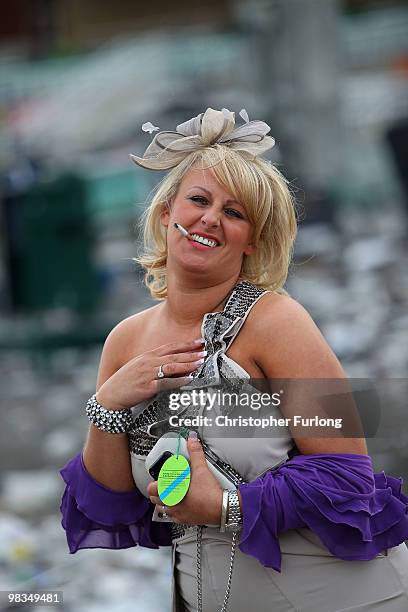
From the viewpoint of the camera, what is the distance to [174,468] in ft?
6.66

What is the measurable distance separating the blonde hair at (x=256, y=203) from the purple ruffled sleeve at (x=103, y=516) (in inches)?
19.5

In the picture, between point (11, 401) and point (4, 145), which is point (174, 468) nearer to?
point (11, 401)

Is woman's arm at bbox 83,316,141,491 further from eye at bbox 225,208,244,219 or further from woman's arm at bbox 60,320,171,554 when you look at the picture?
eye at bbox 225,208,244,219

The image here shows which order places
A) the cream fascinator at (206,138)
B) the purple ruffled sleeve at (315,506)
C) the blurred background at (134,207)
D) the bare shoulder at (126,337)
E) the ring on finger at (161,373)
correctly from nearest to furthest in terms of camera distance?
1. the purple ruffled sleeve at (315,506)
2. the ring on finger at (161,373)
3. the cream fascinator at (206,138)
4. the bare shoulder at (126,337)
5. the blurred background at (134,207)

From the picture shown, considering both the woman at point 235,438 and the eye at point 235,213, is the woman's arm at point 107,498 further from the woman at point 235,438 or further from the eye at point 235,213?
the eye at point 235,213

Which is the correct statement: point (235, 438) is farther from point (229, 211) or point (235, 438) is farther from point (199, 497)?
point (229, 211)

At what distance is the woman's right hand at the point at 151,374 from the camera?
2084 millimetres

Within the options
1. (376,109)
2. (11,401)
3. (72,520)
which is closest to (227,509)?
(72,520)

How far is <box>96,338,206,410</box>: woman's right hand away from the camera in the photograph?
208 centimetres

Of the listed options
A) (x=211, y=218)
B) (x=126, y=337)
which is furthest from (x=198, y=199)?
(x=126, y=337)

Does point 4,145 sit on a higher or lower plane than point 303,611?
lower

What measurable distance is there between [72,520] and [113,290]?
28.9ft

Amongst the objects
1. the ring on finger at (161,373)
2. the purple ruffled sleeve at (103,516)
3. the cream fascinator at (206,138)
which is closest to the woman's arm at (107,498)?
the purple ruffled sleeve at (103,516)

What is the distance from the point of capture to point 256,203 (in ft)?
7.09
